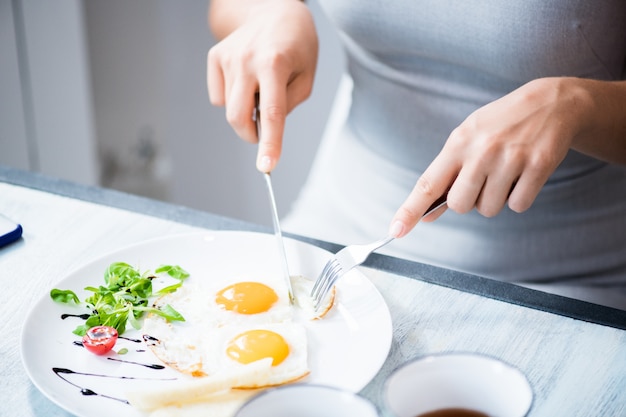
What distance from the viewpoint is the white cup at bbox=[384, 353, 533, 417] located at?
51 cm

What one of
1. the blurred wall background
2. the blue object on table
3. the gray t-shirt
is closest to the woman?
the gray t-shirt

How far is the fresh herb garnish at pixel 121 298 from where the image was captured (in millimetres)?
853

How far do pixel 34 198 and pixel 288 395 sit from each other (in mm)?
753

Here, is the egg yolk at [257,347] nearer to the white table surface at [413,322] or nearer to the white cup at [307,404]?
the white table surface at [413,322]

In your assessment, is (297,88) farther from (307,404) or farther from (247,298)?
(307,404)

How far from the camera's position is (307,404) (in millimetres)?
514

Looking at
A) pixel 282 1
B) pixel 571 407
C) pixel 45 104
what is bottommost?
pixel 45 104

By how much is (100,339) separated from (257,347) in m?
0.17

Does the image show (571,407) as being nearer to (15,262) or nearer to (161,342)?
(161,342)

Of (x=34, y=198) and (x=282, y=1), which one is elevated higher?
(x=282, y=1)

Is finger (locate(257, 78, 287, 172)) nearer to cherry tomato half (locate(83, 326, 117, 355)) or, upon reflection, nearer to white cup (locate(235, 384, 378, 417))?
cherry tomato half (locate(83, 326, 117, 355))

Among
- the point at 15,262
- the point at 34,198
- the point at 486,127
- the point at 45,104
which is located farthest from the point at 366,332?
the point at 45,104

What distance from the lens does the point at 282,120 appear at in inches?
41.5

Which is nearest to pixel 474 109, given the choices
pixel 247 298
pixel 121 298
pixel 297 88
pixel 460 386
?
pixel 297 88
